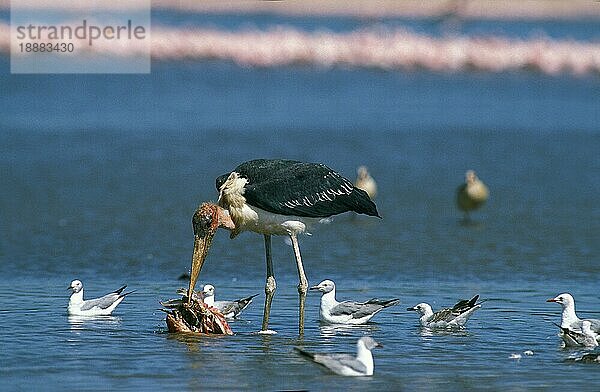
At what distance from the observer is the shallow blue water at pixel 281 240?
10.5m

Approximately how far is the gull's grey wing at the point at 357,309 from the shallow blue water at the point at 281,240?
243mm

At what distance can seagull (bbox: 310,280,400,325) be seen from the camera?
12.3m

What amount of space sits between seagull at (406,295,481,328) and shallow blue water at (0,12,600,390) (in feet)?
0.39

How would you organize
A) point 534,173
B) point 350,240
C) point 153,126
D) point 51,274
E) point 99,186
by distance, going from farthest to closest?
point 153,126 → point 534,173 → point 99,186 → point 350,240 → point 51,274

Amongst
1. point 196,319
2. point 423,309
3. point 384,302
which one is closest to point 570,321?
point 423,309

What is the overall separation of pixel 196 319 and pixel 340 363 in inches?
89.5

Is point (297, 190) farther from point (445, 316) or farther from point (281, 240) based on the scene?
point (281, 240)

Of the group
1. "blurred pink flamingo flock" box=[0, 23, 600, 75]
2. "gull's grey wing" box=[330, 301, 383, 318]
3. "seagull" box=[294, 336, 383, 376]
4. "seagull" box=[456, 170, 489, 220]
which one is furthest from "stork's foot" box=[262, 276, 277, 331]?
"blurred pink flamingo flock" box=[0, 23, 600, 75]

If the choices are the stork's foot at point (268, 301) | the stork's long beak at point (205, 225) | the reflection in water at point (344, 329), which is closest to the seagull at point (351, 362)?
the reflection in water at point (344, 329)

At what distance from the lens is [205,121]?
31812 millimetres

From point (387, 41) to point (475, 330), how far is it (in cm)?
4010

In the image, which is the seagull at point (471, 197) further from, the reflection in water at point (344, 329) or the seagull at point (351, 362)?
the seagull at point (351, 362)

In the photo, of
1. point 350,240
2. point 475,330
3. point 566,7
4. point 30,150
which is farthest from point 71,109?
point 566,7

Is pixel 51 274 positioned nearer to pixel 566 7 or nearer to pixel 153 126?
pixel 153 126
